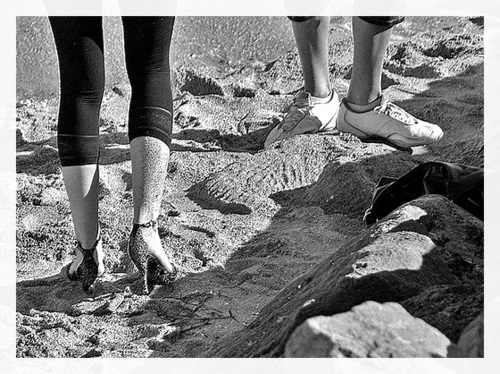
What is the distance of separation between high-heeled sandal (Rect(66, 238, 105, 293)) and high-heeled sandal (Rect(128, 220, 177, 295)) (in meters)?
0.16

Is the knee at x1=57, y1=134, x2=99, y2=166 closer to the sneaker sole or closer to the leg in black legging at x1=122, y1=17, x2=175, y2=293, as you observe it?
the leg in black legging at x1=122, y1=17, x2=175, y2=293

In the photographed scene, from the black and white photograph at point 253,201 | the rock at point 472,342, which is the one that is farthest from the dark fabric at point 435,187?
the rock at point 472,342

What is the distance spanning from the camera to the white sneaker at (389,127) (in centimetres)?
336

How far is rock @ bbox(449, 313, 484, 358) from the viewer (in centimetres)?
139

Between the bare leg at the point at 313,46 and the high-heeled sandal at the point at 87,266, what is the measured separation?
1.46 m

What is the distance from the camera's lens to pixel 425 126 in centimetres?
339

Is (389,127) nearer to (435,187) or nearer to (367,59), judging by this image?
(367,59)

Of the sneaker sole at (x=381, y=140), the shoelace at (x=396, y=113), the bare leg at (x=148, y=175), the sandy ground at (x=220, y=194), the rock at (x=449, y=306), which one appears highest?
the rock at (x=449, y=306)

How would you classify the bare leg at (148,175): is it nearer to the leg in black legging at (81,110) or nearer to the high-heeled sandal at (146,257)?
the high-heeled sandal at (146,257)

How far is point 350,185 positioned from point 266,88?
1362 mm

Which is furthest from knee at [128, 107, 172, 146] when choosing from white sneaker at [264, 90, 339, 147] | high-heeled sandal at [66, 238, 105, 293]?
white sneaker at [264, 90, 339, 147]

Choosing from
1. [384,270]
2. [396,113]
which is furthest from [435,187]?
[396,113]

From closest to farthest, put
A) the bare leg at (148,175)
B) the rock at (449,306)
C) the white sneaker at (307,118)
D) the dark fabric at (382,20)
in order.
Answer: the rock at (449,306), the bare leg at (148,175), the dark fabric at (382,20), the white sneaker at (307,118)
